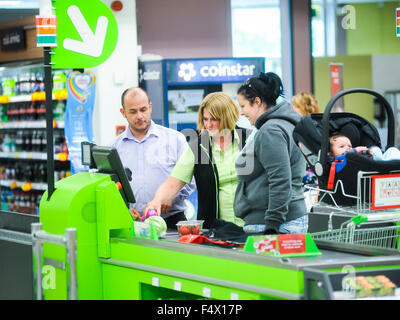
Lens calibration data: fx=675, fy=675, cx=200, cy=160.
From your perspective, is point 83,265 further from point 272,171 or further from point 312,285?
point 312,285

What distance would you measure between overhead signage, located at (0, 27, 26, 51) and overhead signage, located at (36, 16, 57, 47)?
572cm

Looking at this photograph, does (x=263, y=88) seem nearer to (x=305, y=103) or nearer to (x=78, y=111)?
→ (x=305, y=103)

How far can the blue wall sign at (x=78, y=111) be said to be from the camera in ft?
23.4

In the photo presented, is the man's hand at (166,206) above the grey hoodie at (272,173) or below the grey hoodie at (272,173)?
below

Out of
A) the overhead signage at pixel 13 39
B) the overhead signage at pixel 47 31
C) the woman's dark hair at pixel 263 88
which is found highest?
the overhead signage at pixel 13 39

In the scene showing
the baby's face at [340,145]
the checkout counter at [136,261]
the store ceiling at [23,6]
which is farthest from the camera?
the store ceiling at [23,6]

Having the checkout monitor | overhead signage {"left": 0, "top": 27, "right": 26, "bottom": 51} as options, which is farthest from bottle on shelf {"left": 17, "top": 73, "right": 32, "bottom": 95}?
the checkout monitor

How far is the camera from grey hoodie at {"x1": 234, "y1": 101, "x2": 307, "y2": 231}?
3436 mm

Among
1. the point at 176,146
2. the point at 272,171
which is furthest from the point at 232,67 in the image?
the point at 272,171

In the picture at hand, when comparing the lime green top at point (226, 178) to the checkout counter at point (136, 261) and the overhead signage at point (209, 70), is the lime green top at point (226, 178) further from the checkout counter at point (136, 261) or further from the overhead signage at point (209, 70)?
the overhead signage at point (209, 70)

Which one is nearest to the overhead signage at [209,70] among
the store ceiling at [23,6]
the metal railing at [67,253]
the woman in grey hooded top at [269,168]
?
the store ceiling at [23,6]

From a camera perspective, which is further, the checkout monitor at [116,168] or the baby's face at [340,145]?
the baby's face at [340,145]

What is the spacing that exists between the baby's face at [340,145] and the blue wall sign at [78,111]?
4009 mm

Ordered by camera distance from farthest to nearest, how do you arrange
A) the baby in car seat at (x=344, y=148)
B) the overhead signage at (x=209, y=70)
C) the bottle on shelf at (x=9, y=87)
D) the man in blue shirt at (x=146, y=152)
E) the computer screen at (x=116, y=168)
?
the bottle on shelf at (x=9, y=87) → the overhead signage at (x=209, y=70) → the man in blue shirt at (x=146, y=152) → the computer screen at (x=116, y=168) → the baby in car seat at (x=344, y=148)
